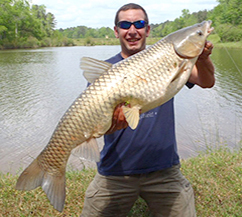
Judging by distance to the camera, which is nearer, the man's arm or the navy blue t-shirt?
the man's arm

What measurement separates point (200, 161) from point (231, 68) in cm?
1435

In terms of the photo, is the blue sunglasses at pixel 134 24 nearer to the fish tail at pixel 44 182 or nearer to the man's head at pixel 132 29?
the man's head at pixel 132 29

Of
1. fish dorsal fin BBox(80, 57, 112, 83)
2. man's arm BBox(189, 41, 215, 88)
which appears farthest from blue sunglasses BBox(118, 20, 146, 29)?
fish dorsal fin BBox(80, 57, 112, 83)

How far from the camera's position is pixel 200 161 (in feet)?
13.8

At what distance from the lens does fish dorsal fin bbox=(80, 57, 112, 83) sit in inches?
79.7

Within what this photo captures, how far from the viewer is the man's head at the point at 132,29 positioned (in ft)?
9.48

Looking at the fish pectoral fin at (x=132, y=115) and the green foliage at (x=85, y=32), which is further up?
the green foliage at (x=85, y=32)

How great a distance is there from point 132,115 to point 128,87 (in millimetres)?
206

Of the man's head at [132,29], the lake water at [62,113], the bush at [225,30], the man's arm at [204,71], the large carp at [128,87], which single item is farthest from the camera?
the lake water at [62,113]

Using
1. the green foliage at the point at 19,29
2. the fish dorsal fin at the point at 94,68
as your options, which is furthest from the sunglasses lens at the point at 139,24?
the green foliage at the point at 19,29

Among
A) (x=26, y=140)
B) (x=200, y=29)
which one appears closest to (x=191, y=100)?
(x=26, y=140)

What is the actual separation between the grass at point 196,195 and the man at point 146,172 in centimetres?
46

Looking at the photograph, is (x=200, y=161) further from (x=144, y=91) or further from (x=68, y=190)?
(x=144, y=91)

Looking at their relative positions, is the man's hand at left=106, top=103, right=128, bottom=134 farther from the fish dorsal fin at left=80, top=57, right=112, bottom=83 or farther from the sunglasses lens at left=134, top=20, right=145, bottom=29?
the sunglasses lens at left=134, top=20, right=145, bottom=29
